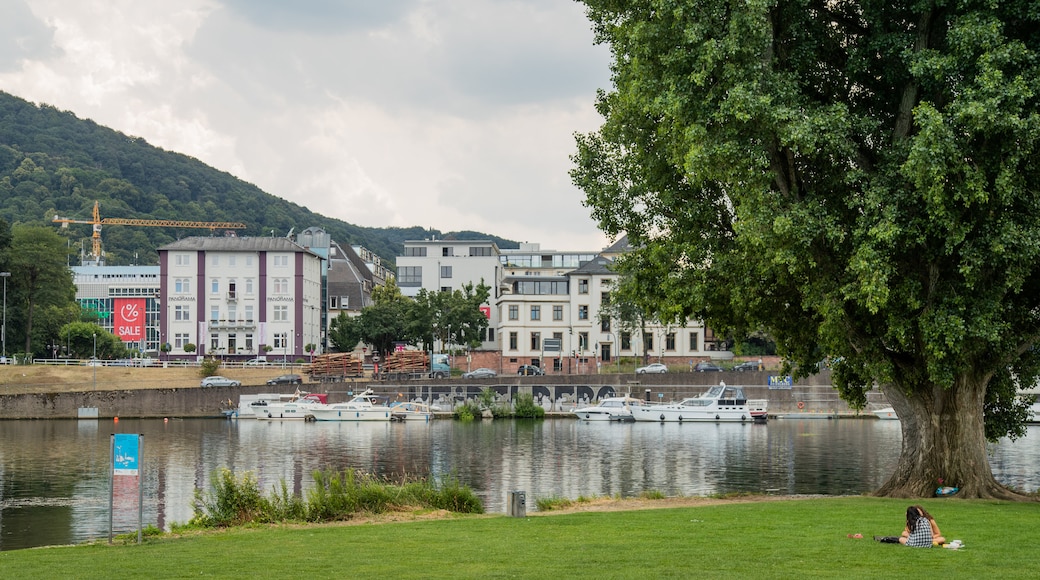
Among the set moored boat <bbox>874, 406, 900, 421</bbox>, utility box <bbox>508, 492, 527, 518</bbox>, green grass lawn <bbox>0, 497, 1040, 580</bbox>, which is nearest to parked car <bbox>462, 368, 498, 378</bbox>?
moored boat <bbox>874, 406, 900, 421</bbox>

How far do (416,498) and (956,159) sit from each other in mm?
15129

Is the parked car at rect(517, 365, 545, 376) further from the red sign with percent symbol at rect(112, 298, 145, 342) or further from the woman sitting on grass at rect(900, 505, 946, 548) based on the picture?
the woman sitting on grass at rect(900, 505, 946, 548)

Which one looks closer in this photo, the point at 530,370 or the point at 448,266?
the point at 530,370

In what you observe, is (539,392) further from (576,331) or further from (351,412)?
(576,331)

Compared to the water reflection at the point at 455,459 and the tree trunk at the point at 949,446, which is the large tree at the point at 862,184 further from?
the water reflection at the point at 455,459

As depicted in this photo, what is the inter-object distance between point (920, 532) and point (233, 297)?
364 ft

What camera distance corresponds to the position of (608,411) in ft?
292

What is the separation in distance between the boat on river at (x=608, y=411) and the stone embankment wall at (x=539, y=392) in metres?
5.13

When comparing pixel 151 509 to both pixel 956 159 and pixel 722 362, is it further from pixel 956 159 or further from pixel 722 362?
pixel 722 362

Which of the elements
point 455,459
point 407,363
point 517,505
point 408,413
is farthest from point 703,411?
point 517,505

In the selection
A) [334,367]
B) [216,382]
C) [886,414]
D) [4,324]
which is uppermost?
[4,324]

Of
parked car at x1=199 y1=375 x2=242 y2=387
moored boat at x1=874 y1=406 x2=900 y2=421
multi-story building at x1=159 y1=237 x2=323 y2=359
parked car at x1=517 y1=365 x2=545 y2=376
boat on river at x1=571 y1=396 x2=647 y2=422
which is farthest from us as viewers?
multi-story building at x1=159 y1=237 x2=323 y2=359

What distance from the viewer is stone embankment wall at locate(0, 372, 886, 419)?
9038 centimetres

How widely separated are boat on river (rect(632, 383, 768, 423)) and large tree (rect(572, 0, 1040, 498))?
5827 cm
